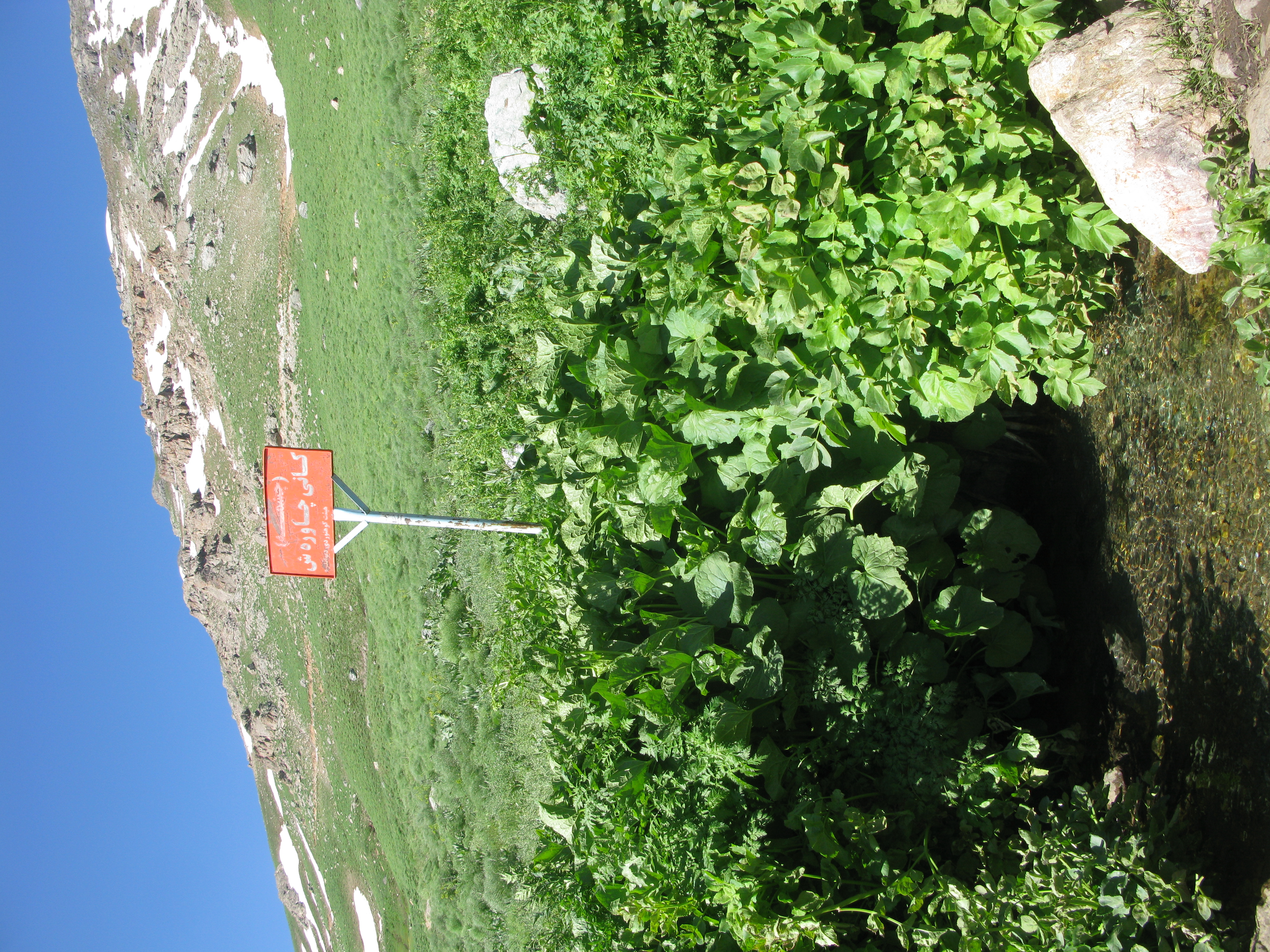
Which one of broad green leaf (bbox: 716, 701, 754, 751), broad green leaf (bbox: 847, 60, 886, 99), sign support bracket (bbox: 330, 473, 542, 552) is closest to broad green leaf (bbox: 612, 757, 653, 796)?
broad green leaf (bbox: 716, 701, 754, 751)

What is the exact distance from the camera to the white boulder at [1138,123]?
9.78ft

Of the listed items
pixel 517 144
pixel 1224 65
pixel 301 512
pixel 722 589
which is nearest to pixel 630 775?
pixel 722 589

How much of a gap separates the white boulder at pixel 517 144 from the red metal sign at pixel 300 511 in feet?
9.59

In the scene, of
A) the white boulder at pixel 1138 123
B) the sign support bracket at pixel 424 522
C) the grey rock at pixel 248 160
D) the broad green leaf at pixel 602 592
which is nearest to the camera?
the white boulder at pixel 1138 123

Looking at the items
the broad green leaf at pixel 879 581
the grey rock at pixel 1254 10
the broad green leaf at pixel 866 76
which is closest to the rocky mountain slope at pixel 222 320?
the broad green leaf at pixel 879 581

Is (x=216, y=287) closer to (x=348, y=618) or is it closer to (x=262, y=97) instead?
(x=262, y=97)

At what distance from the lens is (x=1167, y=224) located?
3131 mm

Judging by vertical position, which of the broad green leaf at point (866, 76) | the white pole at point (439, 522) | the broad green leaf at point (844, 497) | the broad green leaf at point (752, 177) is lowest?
the white pole at point (439, 522)

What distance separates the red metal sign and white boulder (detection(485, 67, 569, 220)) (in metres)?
2.92

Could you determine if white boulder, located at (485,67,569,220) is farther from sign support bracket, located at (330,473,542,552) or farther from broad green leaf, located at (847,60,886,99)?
broad green leaf, located at (847,60,886,99)

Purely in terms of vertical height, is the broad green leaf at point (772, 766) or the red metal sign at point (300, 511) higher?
the red metal sign at point (300, 511)

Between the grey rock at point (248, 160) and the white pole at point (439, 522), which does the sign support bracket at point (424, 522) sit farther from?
the grey rock at point (248, 160)

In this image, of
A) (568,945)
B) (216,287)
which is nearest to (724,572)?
(568,945)

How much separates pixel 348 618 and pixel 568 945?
8.02m
